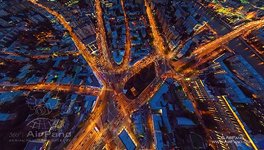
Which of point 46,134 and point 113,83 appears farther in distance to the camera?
point 113,83

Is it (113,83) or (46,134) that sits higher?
(113,83)

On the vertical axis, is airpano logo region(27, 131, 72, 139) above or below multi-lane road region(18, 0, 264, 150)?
below

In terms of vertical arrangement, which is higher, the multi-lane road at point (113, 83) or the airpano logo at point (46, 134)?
the multi-lane road at point (113, 83)

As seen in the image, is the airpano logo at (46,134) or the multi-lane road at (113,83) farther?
the multi-lane road at (113,83)

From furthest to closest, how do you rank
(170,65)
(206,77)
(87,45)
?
1. (87,45)
2. (170,65)
3. (206,77)

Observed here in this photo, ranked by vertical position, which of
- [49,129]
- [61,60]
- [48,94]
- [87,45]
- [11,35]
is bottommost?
[49,129]

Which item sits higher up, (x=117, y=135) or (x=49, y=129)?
(x=49, y=129)

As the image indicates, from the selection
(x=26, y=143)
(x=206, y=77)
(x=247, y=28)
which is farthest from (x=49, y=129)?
(x=247, y=28)

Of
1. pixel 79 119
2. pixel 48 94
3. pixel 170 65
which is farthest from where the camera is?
pixel 170 65

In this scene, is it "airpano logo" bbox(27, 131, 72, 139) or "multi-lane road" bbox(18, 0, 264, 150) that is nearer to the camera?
"airpano logo" bbox(27, 131, 72, 139)

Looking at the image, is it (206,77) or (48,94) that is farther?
(206,77)

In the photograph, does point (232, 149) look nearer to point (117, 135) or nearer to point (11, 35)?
point (117, 135)
